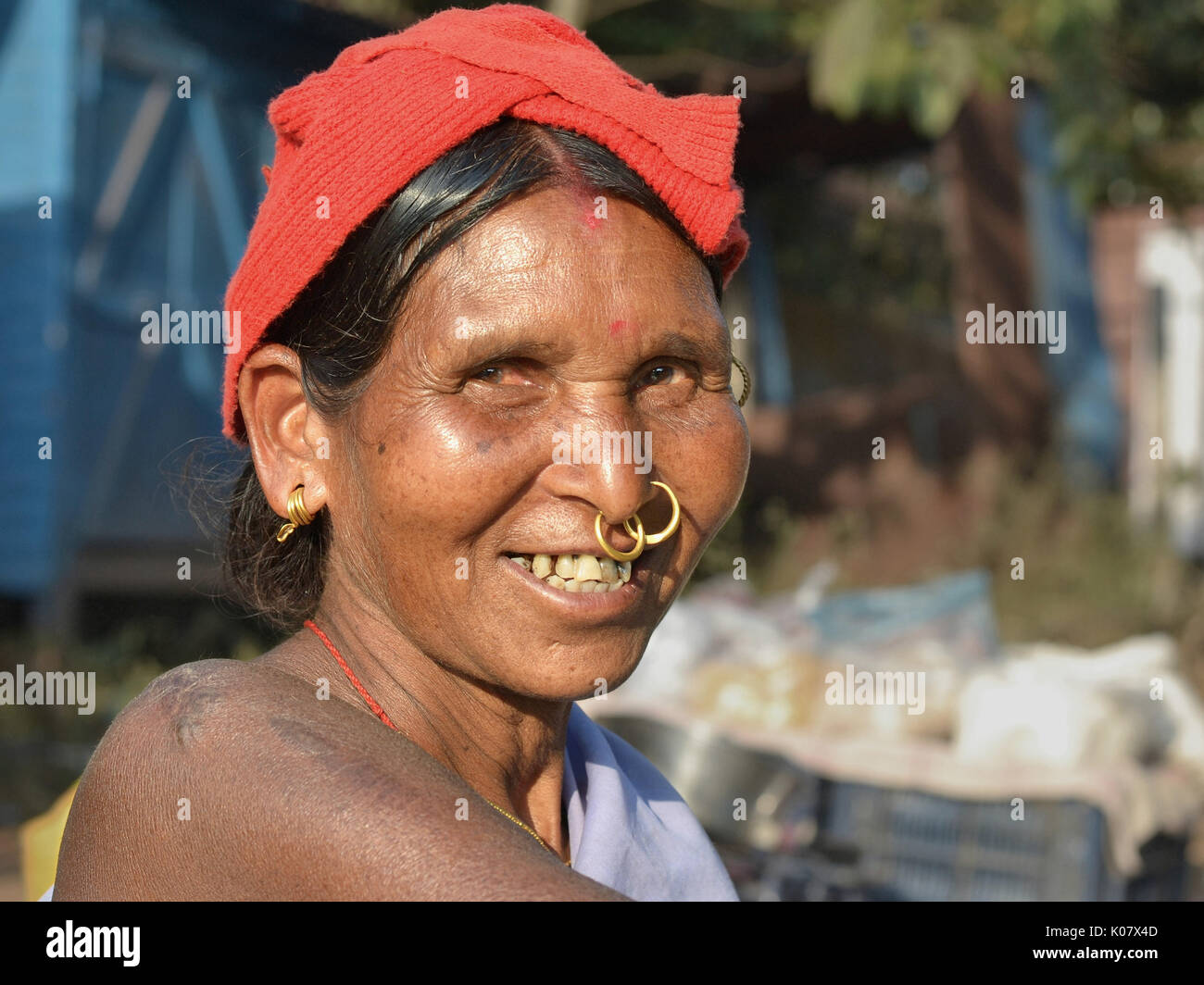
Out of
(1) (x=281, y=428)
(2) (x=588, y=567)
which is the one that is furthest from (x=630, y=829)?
(1) (x=281, y=428)

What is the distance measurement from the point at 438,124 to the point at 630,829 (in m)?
0.99

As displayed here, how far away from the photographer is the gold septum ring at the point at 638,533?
148 cm

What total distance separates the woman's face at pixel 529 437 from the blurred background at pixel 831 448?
0.69 meters

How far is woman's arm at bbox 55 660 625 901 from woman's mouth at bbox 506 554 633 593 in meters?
0.27

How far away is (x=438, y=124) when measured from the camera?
146 centimetres

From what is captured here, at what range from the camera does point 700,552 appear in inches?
66.7

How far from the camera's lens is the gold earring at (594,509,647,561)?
1.48 metres

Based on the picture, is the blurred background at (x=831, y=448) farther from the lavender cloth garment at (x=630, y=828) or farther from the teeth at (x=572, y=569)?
the teeth at (x=572, y=569)

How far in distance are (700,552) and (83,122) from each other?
6.16 meters

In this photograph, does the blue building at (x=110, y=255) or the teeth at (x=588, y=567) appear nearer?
the teeth at (x=588, y=567)

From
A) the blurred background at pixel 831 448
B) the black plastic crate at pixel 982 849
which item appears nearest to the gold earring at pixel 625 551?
the blurred background at pixel 831 448

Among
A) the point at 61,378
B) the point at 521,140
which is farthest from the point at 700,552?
the point at 61,378

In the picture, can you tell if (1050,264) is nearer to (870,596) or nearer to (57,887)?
(870,596)

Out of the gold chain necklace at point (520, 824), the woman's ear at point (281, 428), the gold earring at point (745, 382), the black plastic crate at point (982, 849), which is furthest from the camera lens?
the black plastic crate at point (982, 849)
